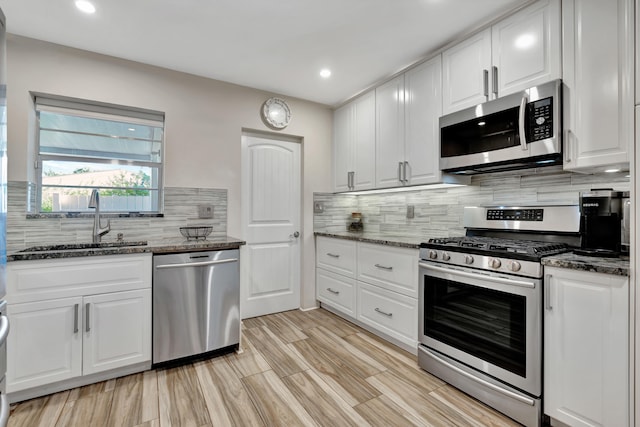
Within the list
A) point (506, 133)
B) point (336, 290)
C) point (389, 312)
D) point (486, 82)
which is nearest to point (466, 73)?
point (486, 82)

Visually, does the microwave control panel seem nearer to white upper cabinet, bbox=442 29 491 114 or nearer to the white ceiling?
white upper cabinet, bbox=442 29 491 114

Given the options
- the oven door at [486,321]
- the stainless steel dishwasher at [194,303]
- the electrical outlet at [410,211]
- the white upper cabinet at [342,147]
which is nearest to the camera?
the oven door at [486,321]

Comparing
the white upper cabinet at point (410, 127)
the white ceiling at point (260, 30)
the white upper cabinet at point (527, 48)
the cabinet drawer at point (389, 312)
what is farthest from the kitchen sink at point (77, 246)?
the white upper cabinet at point (527, 48)

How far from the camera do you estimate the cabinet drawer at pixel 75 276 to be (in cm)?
180

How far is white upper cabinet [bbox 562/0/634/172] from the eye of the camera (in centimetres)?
147

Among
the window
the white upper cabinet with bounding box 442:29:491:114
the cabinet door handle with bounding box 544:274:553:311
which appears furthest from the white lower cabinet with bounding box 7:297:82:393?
the white upper cabinet with bounding box 442:29:491:114

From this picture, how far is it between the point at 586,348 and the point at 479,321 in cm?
51

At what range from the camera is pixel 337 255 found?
322cm

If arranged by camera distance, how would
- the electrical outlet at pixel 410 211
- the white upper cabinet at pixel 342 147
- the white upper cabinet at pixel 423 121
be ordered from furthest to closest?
the white upper cabinet at pixel 342 147
the electrical outlet at pixel 410 211
the white upper cabinet at pixel 423 121

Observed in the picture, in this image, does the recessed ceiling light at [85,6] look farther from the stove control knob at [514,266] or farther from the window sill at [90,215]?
the stove control knob at [514,266]

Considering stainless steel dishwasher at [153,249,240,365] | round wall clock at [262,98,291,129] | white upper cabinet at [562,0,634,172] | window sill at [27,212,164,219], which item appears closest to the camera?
white upper cabinet at [562,0,634,172]

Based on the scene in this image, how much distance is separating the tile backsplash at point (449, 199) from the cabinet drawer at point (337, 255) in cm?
28

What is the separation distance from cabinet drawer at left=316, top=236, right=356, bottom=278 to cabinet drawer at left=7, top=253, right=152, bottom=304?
1.78 m

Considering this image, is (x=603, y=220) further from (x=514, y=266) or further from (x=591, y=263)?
(x=514, y=266)
